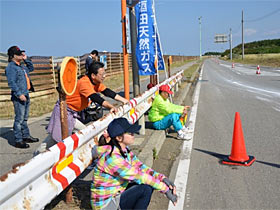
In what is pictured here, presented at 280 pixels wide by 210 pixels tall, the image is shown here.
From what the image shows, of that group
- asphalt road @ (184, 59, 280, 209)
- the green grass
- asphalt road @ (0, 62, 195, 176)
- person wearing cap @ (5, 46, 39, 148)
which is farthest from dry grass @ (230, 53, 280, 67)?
person wearing cap @ (5, 46, 39, 148)

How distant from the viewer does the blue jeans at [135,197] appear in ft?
10.2

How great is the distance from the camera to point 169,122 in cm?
661

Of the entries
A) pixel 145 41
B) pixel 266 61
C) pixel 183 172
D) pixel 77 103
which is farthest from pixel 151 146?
pixel 266 61

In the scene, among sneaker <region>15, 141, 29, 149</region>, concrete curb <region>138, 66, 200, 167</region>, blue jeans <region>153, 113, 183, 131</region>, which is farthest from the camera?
blue jeans <region>153, 113, 183, 131</region>

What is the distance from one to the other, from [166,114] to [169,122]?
19 cm

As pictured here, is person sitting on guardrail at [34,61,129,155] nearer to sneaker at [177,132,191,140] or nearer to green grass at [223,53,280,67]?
sneaker at [177,132,191,140]

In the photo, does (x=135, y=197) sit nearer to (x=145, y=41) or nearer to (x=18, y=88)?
(x=18, y=88)

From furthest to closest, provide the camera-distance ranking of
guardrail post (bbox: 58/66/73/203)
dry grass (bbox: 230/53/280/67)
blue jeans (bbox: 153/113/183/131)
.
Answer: dry grass (bbox: 230/53/280/67)
blue jeans (bbox: 153/113/183/131)
guardrail post (bbox: 58/66/73/203)

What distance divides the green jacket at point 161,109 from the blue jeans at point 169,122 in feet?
0.24

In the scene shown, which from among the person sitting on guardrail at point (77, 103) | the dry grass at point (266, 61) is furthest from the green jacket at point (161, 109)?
the dry grass at point (266, 61)

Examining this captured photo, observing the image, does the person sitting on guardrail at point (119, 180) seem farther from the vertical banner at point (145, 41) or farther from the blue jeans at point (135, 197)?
the vertical banner at point (145, 41)

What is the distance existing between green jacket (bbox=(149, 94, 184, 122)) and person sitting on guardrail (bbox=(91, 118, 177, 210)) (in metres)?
3.52

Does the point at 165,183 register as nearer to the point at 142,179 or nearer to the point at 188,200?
the point at 142,179

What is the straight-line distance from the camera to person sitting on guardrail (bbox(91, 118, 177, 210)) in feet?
9.86
